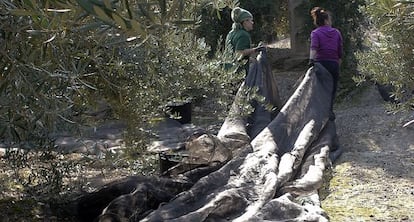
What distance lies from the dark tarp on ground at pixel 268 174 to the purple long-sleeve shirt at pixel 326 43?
477 millimetres

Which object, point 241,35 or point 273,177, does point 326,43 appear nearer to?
point 241,35

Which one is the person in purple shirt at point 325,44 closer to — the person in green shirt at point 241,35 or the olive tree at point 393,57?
the person in green shirt at point 241,35

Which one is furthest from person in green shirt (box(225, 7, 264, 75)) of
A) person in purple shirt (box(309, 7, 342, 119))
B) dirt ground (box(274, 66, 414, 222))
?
dirt ground (box(274, 66, 414, 222))

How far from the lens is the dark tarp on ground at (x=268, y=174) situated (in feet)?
16.4

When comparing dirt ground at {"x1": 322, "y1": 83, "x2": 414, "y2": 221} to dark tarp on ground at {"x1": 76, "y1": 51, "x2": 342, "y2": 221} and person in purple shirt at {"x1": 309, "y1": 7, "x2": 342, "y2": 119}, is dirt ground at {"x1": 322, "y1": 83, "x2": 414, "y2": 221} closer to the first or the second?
dark tarp on ground at {"x1": 76, "y1": 51, "x2": 342, "y2": 221}

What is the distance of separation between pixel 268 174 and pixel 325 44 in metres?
3.08

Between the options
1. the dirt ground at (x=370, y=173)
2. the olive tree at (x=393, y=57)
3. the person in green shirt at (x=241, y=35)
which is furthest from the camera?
the person in green shirt at (x=241, y=35)

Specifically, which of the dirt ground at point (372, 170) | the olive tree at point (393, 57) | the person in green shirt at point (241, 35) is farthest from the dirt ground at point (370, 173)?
the person in green shirt at point (241, 35)

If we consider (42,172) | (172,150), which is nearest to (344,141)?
(172,150)

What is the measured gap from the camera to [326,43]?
8422 millimetres

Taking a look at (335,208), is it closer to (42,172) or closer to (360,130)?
(42,172)

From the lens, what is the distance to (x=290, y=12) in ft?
46.5

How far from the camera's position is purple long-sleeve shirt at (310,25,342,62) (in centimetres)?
838

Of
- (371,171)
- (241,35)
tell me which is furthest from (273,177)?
(241,35)
